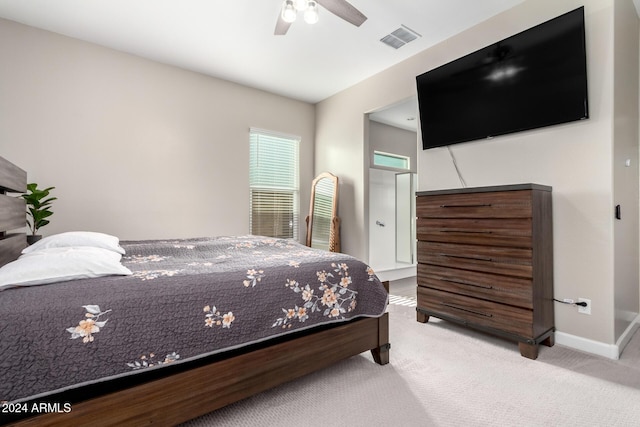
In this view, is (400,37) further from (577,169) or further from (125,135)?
(125,135)

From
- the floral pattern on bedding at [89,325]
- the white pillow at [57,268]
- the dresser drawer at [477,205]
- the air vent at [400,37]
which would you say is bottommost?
the floral pattern on bedding at [89,325]

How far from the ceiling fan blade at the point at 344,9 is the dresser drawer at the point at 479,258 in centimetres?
188

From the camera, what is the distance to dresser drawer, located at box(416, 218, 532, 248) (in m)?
2.12

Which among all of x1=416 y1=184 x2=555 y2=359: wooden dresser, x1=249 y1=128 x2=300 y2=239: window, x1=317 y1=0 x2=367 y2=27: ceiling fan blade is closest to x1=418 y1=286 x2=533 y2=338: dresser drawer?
x1=416 y1=184 x2=555 y2=359: wooden dresser

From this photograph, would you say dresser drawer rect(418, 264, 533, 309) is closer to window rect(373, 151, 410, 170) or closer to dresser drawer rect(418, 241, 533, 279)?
dresser drawer rect(418, 241, 533, 279)

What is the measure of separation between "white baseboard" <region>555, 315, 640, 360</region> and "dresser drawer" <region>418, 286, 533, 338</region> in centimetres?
47

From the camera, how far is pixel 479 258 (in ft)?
7.68

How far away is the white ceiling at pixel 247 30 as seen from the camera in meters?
2.59

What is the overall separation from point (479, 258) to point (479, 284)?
20 cm

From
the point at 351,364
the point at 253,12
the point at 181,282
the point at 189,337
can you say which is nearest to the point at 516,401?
the point at 351,364

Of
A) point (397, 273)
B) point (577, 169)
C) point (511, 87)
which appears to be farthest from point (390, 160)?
point (577, 169)

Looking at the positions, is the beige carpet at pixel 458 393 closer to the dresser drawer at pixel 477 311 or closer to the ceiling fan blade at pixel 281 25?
the dresser drawer at pixel 477 311

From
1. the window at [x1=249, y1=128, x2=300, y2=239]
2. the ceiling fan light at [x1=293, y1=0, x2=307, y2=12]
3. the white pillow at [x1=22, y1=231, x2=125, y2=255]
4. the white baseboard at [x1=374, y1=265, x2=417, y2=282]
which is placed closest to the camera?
the white pillow at [x1=22, y1=231, x2=125, y2=255]

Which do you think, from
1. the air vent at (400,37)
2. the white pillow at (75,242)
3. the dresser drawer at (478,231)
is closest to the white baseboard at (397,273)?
the dresser drawer at (478,231)
